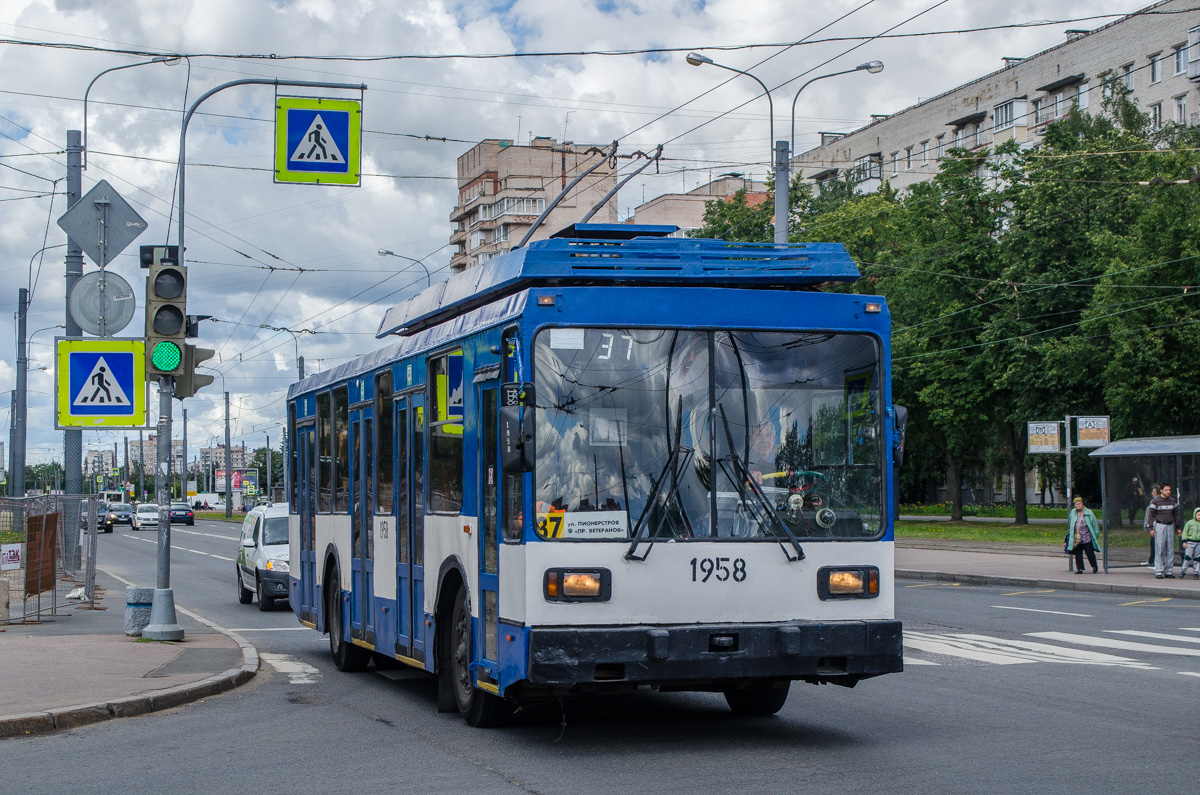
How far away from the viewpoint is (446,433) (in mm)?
10047

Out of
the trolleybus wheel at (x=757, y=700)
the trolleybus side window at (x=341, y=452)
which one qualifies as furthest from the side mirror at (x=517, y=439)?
the trolleybus side window at (x=341, y=452)

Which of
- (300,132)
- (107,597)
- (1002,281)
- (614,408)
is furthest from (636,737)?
(1002,281)

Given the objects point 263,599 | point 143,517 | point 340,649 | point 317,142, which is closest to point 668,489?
point 340,649

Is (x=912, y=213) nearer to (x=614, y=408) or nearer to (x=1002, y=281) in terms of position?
(x=1002, y=281)

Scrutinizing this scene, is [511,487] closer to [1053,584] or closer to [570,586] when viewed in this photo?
[570,586]

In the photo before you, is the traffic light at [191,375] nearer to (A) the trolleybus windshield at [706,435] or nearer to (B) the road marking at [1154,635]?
(A) the trolleybus windshield at [706,435]

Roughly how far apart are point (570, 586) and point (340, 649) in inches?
241

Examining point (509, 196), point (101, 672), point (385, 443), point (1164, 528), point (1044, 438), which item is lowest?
point (101, 672)

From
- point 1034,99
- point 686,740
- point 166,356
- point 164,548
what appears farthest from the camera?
point 1034,99

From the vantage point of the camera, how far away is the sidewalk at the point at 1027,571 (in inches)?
968

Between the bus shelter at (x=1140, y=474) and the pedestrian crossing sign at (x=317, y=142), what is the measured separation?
17133mm

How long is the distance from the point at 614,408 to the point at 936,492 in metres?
90.4

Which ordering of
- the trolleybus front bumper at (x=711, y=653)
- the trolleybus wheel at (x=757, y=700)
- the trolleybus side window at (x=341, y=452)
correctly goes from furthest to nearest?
the trolleybus side window at (x=341, y=452)
the trolleybus wheel at (x=757, y=700)
the trolleybus front bumper at (x=711, y=653)

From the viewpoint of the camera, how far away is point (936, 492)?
95938 millimetres
